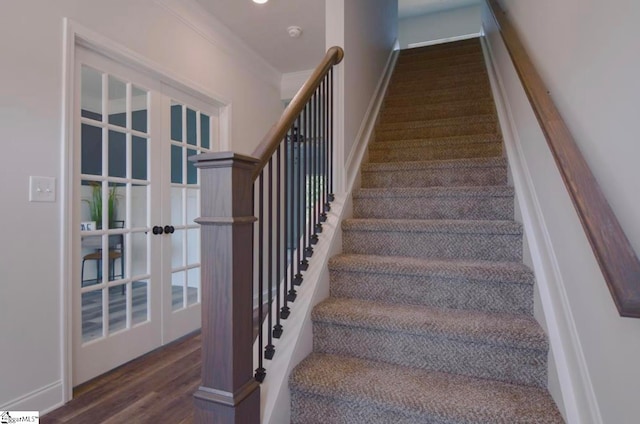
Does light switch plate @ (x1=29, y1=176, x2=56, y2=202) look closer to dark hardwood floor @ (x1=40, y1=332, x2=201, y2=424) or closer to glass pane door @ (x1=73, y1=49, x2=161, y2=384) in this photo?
glass pane door @ (x1=73, y1=49, x2=161, y2=384)

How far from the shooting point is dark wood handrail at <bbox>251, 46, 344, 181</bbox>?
4.11ft

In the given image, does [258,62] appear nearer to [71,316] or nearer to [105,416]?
[71,316]

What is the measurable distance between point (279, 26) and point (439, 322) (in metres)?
2.89

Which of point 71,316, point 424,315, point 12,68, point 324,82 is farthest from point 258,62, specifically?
point 424,315

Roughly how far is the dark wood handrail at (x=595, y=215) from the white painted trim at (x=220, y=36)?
8.54 ft

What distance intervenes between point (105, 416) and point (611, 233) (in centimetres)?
221

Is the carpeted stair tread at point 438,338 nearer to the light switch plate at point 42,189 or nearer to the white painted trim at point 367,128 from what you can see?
the white painted trim at point 367,128

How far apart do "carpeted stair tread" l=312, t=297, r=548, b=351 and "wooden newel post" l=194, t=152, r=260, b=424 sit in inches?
19.9

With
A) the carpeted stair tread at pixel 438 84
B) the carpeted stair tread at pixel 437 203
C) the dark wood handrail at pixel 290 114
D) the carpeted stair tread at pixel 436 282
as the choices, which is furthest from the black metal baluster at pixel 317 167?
the carpeted stair tread at pixel 438 84

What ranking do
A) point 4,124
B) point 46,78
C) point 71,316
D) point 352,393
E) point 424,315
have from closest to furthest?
point 352,393, point 424,315, point 4,124, point 46,78, point 71,316

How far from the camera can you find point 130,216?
2498mm

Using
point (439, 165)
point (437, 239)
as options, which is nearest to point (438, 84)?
point (439, 165)

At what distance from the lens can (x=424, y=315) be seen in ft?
4.75

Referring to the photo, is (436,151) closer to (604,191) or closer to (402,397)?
(604,191)
